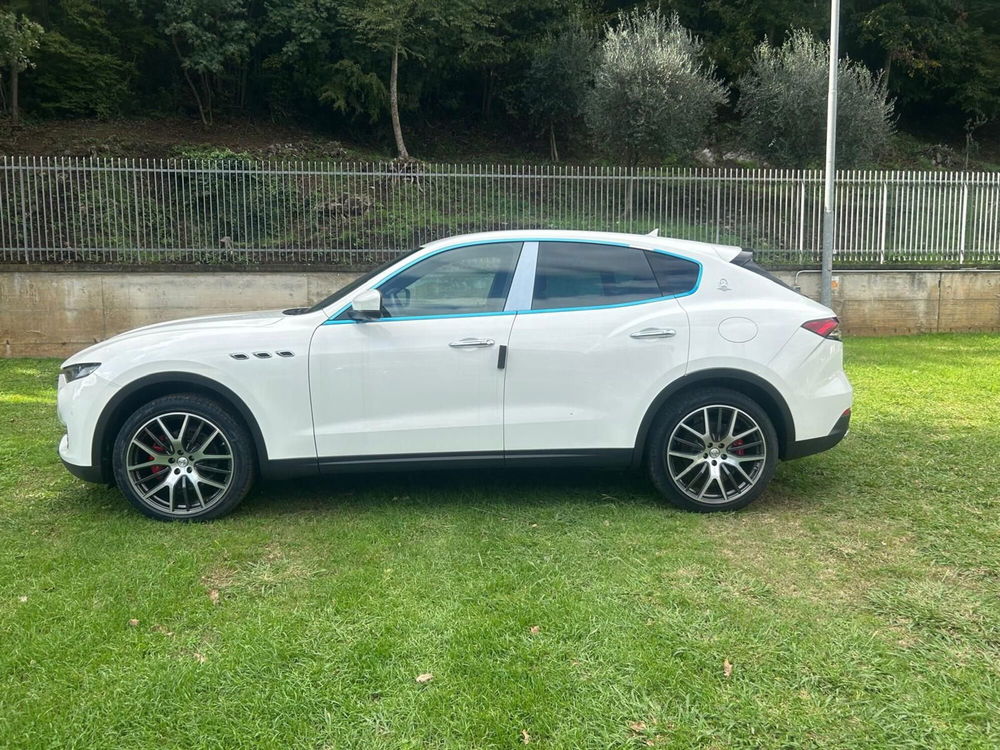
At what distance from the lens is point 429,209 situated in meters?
13.4

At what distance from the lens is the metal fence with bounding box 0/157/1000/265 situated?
1248 cm

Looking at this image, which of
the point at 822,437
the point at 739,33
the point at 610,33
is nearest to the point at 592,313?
the point at 822,437

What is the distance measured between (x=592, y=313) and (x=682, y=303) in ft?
1.82

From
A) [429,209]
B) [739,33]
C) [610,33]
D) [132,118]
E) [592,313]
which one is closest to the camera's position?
[592,313]

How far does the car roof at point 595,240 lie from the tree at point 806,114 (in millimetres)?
16928

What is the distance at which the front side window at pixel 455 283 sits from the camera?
489cm

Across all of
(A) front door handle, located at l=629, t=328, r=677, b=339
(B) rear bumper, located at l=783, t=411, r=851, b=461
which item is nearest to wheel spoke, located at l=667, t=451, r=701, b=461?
(B) rear bumper, located at l=783, t=411, r=851, b=461

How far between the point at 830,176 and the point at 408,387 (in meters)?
11.1

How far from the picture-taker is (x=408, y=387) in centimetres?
475

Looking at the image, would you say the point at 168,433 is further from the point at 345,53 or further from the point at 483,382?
the point at 345,53

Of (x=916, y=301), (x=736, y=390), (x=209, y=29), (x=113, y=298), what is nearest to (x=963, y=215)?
(x=916, y=301)

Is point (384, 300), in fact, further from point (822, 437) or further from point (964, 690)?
point (964, 690)

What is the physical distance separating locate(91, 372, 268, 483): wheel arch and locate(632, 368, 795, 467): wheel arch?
87.3 inches

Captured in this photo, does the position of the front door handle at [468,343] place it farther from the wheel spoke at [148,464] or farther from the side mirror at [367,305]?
the wheel spoke at [148,464]
